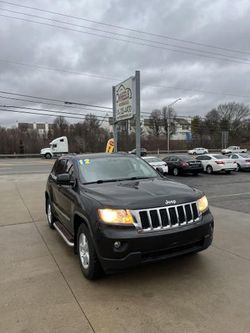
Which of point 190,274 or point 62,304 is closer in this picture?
point 62,304

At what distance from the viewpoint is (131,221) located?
12.1ft

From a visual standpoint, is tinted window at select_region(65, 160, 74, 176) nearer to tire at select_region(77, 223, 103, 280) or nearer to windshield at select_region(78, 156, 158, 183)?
windshield at select_region(78, 156, 158, 183)

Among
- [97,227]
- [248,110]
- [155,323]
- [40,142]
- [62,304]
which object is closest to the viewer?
[155,323]

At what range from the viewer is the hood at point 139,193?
381cm

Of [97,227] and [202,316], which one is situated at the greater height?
[97,227]

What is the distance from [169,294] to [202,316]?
0.56 meters

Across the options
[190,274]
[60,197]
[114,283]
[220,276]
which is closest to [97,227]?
[114,283]

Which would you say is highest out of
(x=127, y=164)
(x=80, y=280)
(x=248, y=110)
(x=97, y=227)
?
(x=248, y=110)

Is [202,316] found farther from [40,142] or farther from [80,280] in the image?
[40,142]

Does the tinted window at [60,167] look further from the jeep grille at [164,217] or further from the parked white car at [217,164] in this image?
the parked white car at [217,164]

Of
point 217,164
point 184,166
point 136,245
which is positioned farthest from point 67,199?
point 217,164

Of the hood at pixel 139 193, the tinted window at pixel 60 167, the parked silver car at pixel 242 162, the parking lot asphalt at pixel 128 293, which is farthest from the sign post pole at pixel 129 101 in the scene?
the parked silver car at pixel 242 162

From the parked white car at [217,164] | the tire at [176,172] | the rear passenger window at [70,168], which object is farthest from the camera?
the tire at [176,172]

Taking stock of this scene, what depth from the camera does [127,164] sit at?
218 inches
